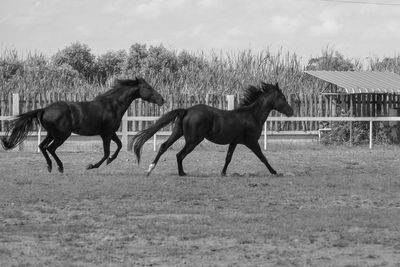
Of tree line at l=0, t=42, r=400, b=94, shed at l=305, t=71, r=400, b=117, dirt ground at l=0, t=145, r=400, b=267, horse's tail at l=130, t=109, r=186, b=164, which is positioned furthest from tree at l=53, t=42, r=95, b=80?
horse's tail at l=130, t=109, r=186, b=164

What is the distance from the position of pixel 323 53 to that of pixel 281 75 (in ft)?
16.0

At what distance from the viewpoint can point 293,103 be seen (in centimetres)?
3122

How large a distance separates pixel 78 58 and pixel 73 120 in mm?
31887

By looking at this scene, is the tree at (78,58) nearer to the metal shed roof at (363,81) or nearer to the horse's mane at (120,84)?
the metal shed roof at (363,81)

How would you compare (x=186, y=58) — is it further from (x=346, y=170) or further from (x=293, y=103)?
(x=346, y=170)

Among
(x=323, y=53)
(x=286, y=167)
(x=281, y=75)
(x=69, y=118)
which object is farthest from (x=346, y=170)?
(x=323, y=53)

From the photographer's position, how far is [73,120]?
54.5ft

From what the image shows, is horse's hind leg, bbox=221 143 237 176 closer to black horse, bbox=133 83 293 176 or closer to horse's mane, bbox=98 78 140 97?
black horse, bbox=133 83 293 176

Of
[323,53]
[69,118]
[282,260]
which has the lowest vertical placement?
[282,260]

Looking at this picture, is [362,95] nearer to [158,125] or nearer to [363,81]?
[363,81]

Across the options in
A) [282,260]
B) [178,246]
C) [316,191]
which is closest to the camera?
[282,260]

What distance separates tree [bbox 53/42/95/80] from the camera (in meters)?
47.8

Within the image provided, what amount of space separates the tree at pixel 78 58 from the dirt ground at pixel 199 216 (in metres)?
29.1

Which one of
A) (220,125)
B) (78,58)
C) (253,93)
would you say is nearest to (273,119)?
(253,93)
